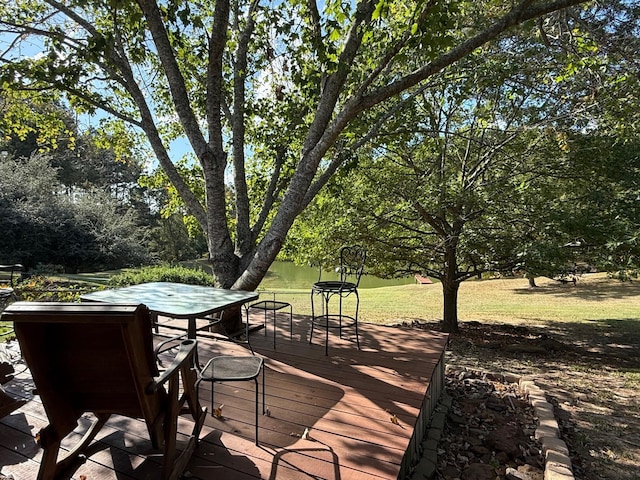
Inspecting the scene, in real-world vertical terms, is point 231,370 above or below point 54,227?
below

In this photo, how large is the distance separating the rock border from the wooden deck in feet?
0.31

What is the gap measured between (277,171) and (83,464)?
12.1 ft

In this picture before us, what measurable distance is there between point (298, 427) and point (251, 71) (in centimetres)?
521

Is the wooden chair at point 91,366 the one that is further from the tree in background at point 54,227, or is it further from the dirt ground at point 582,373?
the tree in background at point 54,227

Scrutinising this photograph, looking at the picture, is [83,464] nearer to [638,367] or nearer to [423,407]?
[423,407]

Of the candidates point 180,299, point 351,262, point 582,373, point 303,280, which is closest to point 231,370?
point 180,299

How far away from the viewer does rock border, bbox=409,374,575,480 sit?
2158 millimetres

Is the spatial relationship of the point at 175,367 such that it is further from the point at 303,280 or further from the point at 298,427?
the point at 303,280

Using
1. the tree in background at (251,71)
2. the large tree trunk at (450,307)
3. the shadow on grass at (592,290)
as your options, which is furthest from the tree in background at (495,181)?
the shadow on grass at (592,290)

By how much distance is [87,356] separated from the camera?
4.84ft

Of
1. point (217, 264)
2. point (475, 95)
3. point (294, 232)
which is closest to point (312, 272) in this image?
point (294, 232)

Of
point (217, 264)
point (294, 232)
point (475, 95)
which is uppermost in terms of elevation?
point (475, 95)

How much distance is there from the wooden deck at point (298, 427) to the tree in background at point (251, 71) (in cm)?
123

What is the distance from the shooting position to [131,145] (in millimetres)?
6590
